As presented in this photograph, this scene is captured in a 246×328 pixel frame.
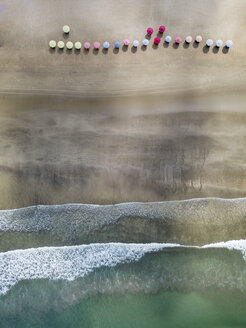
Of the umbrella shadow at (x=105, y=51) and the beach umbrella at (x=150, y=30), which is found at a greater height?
the beach umbrella at (x=150, y=30)

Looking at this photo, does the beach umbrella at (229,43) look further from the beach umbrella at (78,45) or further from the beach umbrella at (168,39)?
the beach umbrella at (78,45)

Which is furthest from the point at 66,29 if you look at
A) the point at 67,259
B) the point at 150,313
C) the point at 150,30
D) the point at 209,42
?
the point at 150,313

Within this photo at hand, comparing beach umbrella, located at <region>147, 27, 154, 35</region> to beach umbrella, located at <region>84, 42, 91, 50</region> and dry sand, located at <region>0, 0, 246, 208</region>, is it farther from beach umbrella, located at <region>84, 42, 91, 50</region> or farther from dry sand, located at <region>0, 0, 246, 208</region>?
beach umbrella, located at <region>84, 42, 91, 50</region>

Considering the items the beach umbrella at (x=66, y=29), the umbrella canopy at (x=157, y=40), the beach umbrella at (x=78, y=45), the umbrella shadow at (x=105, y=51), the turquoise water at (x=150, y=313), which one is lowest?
the turquoise water at (x=150, y=313)

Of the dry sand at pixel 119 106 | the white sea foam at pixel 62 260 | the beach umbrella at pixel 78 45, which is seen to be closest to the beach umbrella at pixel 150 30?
the dry sand at pixel 119 106

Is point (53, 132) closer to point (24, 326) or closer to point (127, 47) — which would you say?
point (127, 47)

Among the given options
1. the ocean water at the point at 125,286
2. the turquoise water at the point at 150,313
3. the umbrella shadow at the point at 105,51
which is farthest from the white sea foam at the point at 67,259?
the umbrella shadow at the point at 105,51

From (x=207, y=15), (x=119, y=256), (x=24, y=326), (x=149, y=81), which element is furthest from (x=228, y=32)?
(x=24, y=326)

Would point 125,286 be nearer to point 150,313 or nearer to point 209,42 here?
point 150,313
